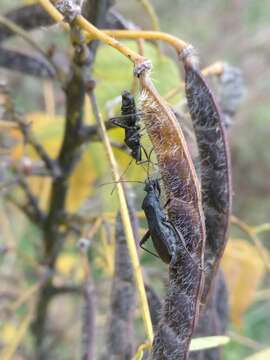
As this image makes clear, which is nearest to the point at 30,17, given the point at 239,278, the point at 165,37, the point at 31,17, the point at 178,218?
the point at 31,17

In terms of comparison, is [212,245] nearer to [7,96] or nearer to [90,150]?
[7,96]

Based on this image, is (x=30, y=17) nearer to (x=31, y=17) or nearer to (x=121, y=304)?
(x=31, y=17)

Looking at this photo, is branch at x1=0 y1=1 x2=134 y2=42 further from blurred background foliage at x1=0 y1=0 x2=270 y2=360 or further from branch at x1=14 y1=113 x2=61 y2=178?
blurred background foliage at x1=0 y1=0 x2=270 y2=360

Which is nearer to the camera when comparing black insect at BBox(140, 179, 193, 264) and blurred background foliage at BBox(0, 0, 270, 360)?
black insect at BBox(140, 179, 193, 264)

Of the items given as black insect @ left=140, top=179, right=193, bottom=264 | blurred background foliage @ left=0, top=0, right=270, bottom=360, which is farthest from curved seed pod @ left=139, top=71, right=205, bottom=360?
blurred background foliage @ left=0, top=0, right=270, bottom=360

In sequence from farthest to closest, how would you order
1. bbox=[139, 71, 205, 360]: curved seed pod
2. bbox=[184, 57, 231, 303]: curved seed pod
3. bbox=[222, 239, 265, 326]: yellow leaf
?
bbox=[222, 239, 265, 326]: yellow leaf
bbox=[184, 57, 231, 303]: curved seed pod
bbox=[139, 71, 205, 360]: curved seed pod

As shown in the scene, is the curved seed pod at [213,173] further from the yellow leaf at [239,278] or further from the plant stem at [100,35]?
the yellow leaf at [239,278]
